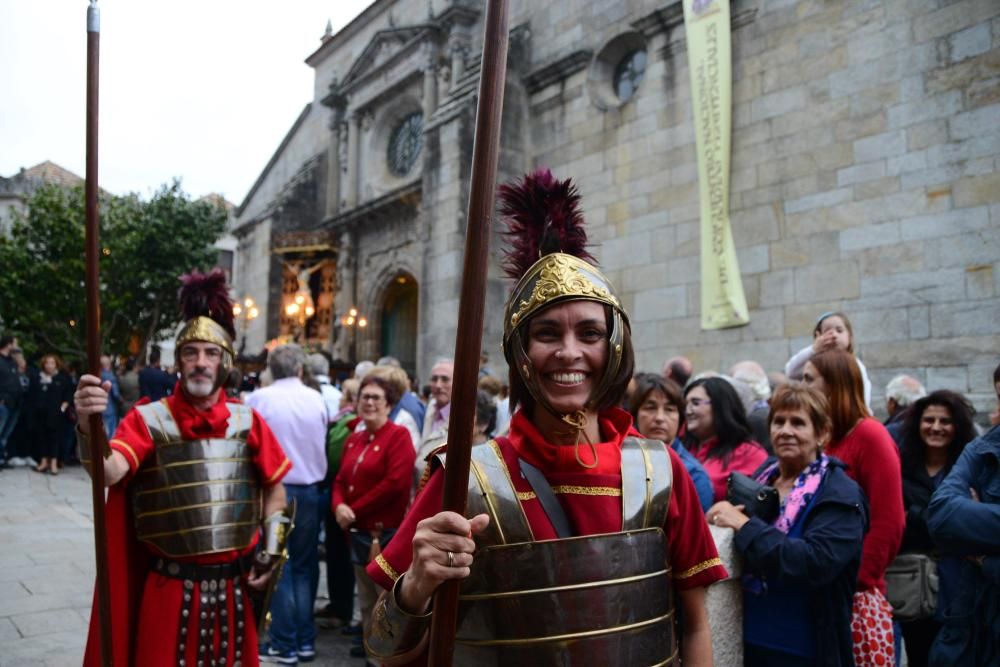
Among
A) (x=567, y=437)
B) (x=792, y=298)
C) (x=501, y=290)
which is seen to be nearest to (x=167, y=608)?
(x=567, y=437)

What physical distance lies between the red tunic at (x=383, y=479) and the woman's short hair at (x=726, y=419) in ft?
6.61

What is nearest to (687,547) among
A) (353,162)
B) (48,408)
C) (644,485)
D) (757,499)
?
(644,485)

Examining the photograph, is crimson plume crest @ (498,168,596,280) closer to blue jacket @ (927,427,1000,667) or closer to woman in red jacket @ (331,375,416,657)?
blue jacket @ (927,427,1000,667)

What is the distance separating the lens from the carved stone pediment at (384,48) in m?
17.4

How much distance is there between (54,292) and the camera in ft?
63.1

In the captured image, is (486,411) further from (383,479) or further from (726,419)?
(726,419)

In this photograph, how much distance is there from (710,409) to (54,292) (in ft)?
66.4

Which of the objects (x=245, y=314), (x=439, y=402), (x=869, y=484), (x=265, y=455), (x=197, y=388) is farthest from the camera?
(x=245, y=314)

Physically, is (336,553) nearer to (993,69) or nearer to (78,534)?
(78,534)

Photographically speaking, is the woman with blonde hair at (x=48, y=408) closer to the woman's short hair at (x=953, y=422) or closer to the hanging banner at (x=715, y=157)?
the hanging banner at (x=715, y=157)

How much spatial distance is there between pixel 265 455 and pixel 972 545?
303 centimetres

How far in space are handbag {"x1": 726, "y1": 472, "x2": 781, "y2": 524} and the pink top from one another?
0.63 metres

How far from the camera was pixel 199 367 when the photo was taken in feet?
11.3

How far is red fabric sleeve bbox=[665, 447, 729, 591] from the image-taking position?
6.09 feet
